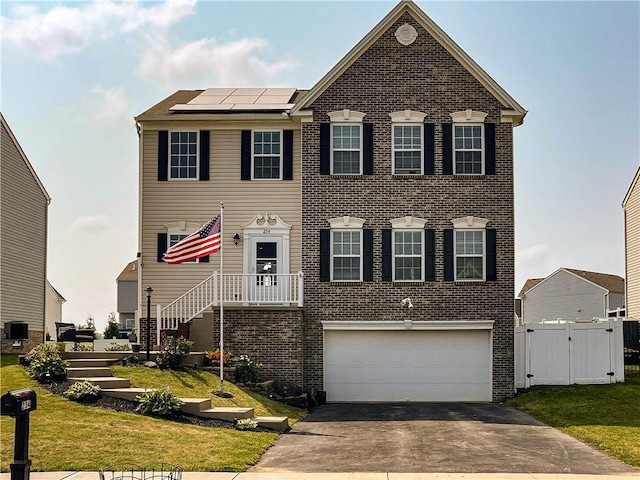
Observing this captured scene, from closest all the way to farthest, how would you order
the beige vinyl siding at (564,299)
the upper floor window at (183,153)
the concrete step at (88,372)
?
1. the concrete step at (88,372)
2. the upper floor window at (183,153)
3. the beige vinyl siding at (564,299)

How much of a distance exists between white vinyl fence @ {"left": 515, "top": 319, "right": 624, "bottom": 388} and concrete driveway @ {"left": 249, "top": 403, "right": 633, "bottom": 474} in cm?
411

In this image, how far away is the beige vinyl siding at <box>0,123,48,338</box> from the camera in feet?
105

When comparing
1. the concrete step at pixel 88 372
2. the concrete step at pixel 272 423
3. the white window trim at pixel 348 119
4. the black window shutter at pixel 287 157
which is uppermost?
the white window trim at pixel 348 119

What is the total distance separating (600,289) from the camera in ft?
174

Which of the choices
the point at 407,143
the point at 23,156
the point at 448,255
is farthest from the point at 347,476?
the point at 23,156

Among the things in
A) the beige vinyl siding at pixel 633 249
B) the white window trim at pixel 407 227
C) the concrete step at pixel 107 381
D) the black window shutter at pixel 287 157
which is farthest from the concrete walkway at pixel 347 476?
the beige vinyl siding at pixel 633 249

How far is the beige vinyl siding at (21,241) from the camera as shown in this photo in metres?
32.1

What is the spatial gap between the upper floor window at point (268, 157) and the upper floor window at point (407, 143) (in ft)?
11.8

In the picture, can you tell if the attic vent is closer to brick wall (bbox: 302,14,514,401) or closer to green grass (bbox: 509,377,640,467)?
brick wall (bbox: 302,14,514,401)

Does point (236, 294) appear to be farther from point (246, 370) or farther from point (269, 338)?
point (246, 370)

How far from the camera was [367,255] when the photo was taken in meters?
27.0

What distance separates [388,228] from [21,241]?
581 inches

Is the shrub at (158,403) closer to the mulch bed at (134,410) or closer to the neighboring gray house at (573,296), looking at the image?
the mulch bed at (134,410)

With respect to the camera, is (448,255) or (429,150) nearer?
(448,255)
